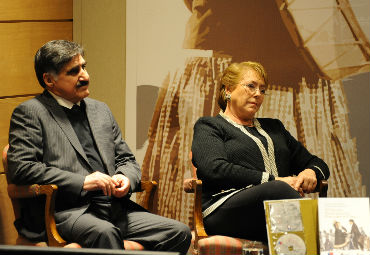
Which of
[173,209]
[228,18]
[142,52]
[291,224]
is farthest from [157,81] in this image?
[291,224]

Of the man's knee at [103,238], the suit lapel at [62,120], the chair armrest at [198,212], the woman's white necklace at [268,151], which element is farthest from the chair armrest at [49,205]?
the woman's white necklace at [268,151]

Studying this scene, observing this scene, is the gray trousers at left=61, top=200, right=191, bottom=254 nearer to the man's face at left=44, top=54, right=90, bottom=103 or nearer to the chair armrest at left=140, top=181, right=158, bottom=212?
the chair armrest at left=140, top=181, right=158, bottom=212

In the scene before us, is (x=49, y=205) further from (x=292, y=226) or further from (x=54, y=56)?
(x=292, y=226)

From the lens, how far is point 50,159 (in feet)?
9.31

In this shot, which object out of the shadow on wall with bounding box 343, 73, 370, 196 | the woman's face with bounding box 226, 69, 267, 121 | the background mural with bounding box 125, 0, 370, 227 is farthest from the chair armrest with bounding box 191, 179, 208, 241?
the shadow on wall with bounding box 343, 73, 370, 196

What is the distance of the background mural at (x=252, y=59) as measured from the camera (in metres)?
3.94

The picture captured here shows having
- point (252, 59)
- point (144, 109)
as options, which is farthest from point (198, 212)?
point (252, 59)

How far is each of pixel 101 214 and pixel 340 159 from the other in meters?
1.84

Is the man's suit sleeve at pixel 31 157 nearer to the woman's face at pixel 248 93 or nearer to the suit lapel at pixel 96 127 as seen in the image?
the suit lapel at pixel 96 127

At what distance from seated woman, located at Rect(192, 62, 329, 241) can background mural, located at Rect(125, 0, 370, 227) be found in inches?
26.2

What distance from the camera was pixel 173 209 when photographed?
413cm

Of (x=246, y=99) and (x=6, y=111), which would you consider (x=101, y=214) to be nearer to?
(x=246, y=99)

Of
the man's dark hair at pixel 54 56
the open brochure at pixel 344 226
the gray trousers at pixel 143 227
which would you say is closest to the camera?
the open brochure at pixel 344 226

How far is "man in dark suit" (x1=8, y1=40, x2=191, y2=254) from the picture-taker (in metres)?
2.72
